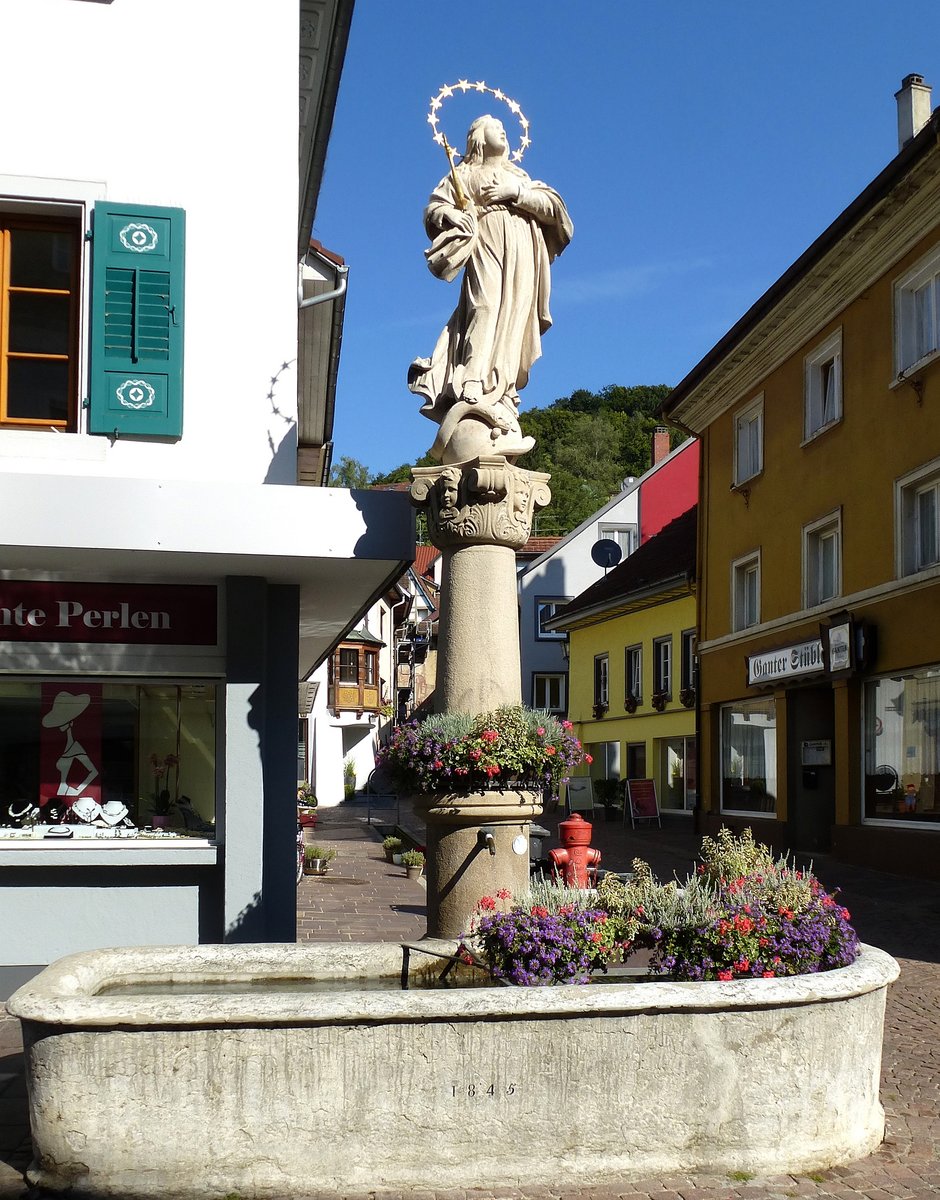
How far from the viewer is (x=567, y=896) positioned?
6273 millimetres

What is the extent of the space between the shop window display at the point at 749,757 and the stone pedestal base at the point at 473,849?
15865mm

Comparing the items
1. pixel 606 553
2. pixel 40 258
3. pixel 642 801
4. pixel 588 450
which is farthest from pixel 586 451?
pixel 40 258

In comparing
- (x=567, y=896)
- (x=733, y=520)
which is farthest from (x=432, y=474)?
(x=733, y=520)

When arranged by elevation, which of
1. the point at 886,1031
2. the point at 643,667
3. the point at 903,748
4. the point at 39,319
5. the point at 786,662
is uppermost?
the point at 39,319

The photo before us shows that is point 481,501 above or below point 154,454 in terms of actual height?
below

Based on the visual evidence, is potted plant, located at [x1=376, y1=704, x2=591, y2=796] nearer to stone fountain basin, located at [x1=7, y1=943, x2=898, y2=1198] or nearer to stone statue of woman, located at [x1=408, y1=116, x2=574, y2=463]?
stone statue of woman, located at [x1=408, y1=116, x2=574, y2=463]

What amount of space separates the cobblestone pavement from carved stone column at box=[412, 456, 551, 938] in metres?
2.40

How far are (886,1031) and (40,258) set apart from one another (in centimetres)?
754

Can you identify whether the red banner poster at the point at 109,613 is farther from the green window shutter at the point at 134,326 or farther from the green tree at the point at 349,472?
the green tree at the point at 349,472

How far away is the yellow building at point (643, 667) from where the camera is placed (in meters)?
31.6

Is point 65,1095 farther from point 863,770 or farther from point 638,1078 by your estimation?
point 863,770

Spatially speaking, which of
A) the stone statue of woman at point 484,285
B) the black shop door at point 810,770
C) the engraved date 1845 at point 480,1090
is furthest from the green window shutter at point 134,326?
the black shop door at point 810,770

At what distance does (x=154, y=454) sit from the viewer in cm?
894

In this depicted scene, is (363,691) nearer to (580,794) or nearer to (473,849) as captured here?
(580,794)
